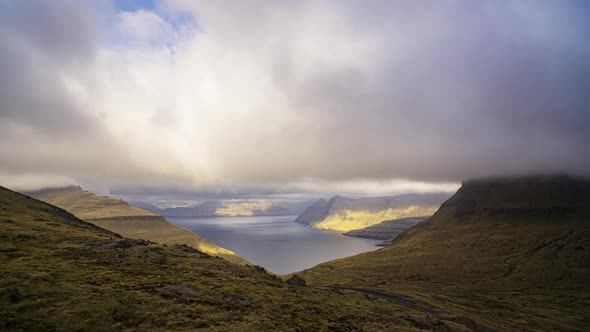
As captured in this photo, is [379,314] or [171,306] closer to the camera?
[171,306]

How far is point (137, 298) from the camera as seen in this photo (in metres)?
34.2

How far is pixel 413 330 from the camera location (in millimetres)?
42281

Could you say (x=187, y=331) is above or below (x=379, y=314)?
above

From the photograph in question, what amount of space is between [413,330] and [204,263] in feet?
144

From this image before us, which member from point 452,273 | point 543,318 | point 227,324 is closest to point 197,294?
point 227,324

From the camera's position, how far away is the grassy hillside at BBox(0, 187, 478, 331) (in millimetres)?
28250

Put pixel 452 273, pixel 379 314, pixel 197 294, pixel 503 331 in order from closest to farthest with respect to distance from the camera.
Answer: pixel 197 294
pixel 379 314
pixel 503 331
pixel 452 273

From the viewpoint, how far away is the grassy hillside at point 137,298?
2825 centimetres

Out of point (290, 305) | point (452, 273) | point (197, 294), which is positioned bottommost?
point (452, 273)

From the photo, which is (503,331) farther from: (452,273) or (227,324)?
(452,273)

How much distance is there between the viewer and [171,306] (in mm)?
33688

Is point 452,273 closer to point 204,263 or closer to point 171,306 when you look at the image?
point 204,263

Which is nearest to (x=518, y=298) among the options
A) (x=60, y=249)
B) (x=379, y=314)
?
(x=379, y=314)

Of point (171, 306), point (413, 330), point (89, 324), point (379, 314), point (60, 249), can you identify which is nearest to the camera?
point (89, 324)
